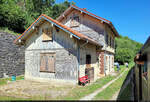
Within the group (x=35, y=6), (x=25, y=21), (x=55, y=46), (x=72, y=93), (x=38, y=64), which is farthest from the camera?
(x=35, y=6)

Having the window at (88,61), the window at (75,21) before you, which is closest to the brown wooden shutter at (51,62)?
the window at (88,61)

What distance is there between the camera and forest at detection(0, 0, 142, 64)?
819 inches

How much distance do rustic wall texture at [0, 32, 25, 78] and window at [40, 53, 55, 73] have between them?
496 cm

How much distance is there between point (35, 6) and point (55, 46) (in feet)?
80.0

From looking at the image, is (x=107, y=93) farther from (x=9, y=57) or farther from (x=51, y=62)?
(x=9, y=57)

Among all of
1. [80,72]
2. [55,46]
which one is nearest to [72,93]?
[80,72]

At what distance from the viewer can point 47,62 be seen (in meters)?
11.7

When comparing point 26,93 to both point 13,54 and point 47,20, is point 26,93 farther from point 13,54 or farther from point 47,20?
point 13,54

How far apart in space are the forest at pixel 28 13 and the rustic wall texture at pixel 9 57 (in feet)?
25.6

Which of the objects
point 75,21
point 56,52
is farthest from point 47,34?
point 75,21

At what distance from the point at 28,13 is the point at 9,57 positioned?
16617 mm

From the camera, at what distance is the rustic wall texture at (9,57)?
13688 millimetres

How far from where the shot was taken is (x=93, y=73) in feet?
43.3

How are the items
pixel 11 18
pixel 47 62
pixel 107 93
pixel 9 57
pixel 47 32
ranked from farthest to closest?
pixel 11 18
pixel 9 57
pixel 47 32
pixel 47 62
pixel 107 93
